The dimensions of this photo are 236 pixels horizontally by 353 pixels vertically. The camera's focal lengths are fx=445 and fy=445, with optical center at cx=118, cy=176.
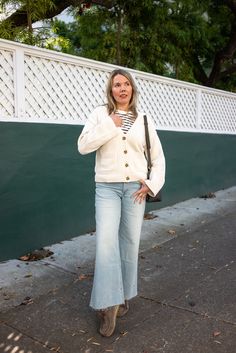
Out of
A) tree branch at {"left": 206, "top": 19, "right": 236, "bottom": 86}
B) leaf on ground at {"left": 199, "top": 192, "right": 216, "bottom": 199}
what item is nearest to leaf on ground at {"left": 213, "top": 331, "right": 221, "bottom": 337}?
leaf on ground at {"left": 199, "top": 192, "right": 216, "bottom": 199}

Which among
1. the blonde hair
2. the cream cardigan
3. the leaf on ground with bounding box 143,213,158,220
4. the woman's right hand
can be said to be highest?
the blonde hair

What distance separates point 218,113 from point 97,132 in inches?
235

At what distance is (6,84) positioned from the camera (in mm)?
4520

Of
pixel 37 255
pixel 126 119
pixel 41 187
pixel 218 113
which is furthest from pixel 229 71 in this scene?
pixel 126 119

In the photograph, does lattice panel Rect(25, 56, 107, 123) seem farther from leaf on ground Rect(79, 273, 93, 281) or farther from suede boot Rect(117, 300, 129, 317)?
suede boot Rect(117, 300, 129, 317)

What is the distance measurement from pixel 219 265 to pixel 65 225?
5.96 ft

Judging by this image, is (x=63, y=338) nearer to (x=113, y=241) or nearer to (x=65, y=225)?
(x=113, y=241)

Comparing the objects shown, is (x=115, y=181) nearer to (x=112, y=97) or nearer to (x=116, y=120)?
(x=116, y=120)

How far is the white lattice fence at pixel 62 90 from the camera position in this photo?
4578 millimetres

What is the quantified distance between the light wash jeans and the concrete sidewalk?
1.05ft

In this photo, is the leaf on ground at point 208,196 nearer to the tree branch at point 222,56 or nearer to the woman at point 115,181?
the tree branch at point 222,56

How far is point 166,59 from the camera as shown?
9.43 metres

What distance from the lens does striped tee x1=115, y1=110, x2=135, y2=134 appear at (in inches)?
124

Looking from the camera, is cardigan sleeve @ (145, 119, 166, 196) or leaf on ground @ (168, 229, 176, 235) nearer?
cardigan sleeve @ (145, 119, 166, 196)
